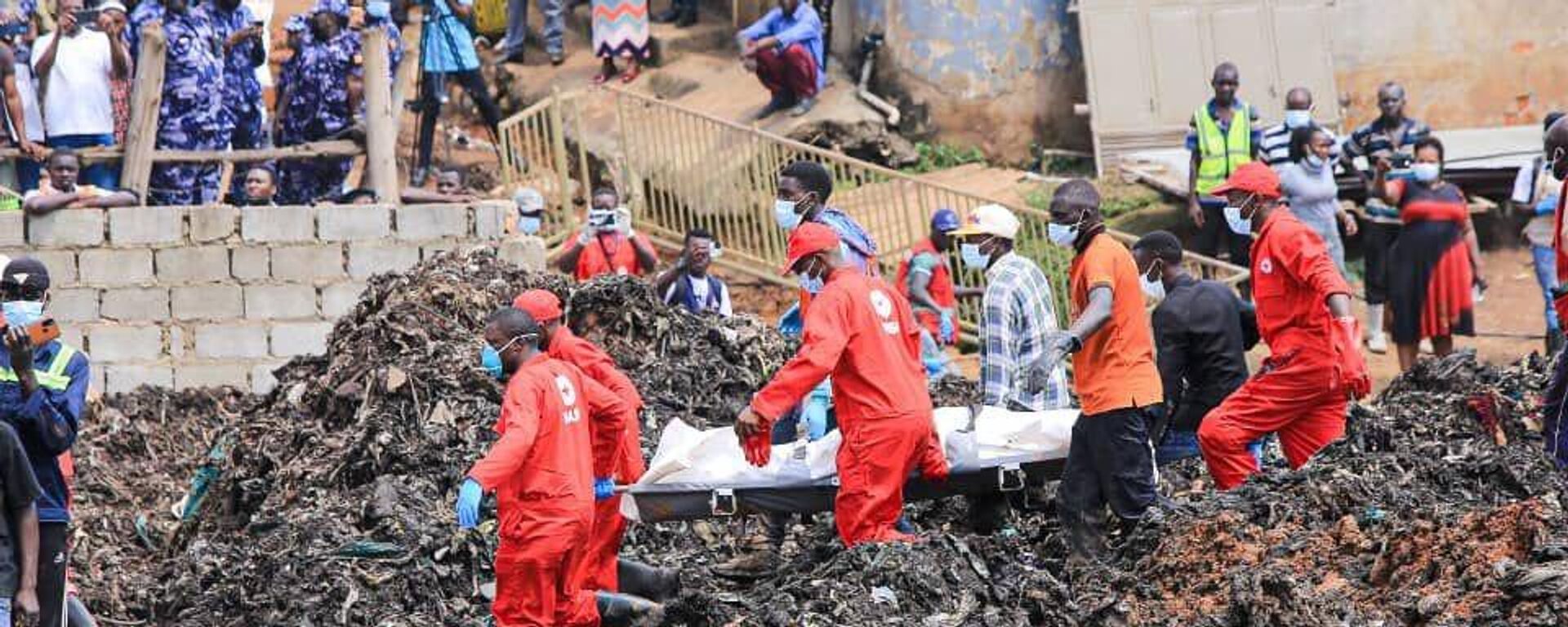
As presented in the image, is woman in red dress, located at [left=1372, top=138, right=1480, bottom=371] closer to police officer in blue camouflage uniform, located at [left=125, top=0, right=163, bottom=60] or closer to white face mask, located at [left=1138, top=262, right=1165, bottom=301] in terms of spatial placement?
white face mask, located at [left=1138, top=262, right=1165, bottom=301]

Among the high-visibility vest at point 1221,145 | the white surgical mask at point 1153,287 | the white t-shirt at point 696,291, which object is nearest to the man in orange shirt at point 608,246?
the white t-shirt at point 696,291

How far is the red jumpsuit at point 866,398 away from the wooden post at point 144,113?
7.43 meters

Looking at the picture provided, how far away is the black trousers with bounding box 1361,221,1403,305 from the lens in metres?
18.2

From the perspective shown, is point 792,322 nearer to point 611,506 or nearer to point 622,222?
point 622,222

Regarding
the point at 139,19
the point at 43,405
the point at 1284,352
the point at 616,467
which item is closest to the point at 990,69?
the point at 139,19

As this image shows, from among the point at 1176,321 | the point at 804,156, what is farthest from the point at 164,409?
the point at 1176,321

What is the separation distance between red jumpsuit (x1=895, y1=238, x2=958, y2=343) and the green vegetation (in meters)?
5.28

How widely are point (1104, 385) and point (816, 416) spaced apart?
2238mm

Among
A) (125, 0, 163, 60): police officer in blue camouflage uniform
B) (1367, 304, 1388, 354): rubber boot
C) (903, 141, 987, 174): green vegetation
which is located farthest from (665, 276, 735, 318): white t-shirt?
(903, 141, 987, 174): green vegetation

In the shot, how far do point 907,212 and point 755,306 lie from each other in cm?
149

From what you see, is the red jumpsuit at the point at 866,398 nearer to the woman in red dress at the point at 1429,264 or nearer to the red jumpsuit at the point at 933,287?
the red jumpsuit at the point at 933,287

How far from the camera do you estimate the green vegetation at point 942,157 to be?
21812 millimetres

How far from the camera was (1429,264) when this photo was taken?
17.5 meters

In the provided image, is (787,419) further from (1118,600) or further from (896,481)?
(1118,600)
